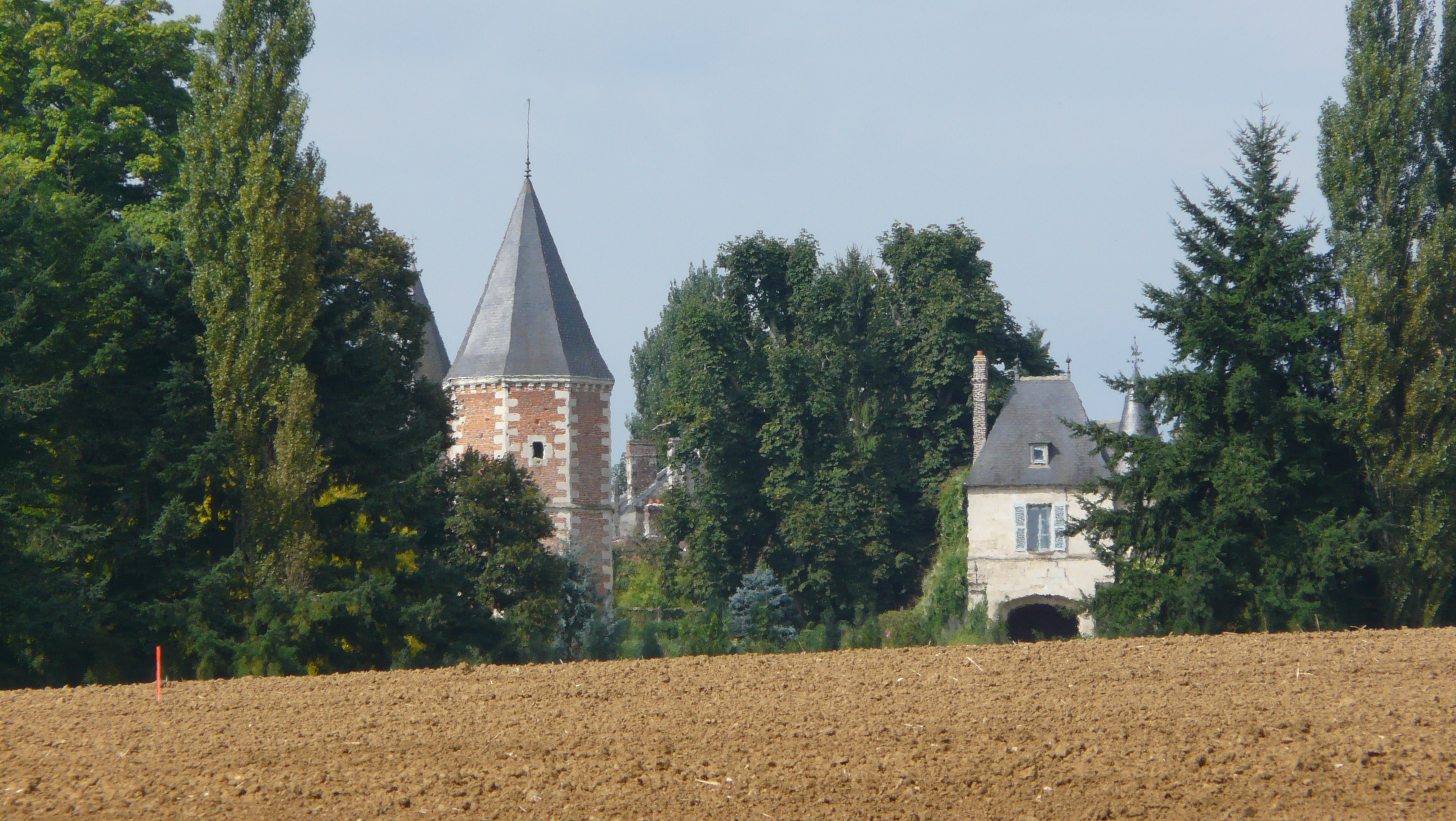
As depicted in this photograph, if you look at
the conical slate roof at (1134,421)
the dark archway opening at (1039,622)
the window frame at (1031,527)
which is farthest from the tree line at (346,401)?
the conical slate roof at (1134,421)

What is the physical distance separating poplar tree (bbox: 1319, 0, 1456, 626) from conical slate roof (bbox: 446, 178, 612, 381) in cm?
2465

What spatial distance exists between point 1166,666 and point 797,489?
30.4 meters

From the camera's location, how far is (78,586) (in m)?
20.6

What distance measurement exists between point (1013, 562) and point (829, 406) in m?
7.52

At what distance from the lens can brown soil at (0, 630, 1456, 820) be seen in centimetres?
994

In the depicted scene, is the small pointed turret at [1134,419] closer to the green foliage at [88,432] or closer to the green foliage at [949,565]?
the green foliage at [949,565]

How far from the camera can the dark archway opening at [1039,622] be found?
42.7 metres

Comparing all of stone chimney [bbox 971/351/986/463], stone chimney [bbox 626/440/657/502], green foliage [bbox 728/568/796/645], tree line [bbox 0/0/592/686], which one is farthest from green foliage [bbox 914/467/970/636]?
stone chimney [bbox 626/440/657/502]

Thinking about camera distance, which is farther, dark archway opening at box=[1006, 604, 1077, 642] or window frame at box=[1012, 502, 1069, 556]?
dark archway opening at box=[1006, 604, 1077, 642]

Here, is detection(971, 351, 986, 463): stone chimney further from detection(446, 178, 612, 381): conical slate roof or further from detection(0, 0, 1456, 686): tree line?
detection(0, 0, 1456, 686): tree line

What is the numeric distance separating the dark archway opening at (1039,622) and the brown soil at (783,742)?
90.3ft

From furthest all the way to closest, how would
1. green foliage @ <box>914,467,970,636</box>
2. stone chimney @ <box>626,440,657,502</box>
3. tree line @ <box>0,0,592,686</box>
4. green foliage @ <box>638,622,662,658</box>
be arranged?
stone chimney @ <box>626,440,657,502</box> → green foliage @ <box>914,467,970,636</box> → green foliage @ <box>638,622,662,658</box> → tree line @ <box>0,0,592,686</box>

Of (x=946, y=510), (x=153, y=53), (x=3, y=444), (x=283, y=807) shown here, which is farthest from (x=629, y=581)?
(x=283, y=807)

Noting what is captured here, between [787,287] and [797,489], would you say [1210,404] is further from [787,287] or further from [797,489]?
[787,287]
